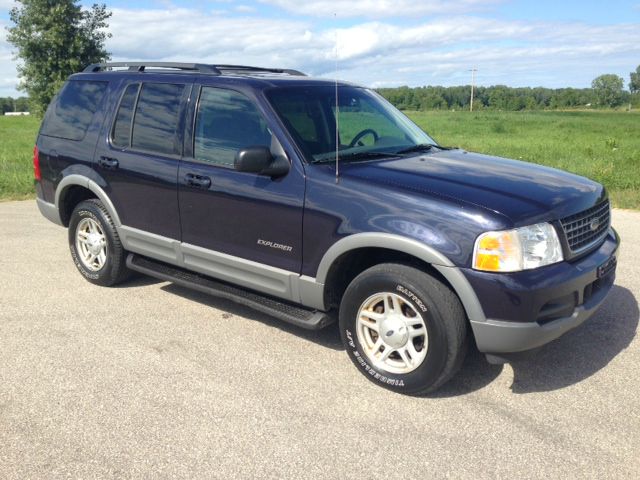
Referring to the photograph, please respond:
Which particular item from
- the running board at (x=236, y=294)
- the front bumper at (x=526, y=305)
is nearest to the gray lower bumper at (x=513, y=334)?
the front bumper at (x=526, y=305)

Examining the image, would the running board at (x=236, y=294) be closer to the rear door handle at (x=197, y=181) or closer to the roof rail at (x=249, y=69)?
the rear door handle at (x=197, y=181)

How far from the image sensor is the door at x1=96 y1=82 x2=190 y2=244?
4789 mm

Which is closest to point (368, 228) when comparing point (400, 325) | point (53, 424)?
point (400, 325)

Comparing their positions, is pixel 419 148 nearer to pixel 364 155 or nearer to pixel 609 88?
pixel 364 155

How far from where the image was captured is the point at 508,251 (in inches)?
131

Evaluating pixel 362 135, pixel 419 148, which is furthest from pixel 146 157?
pixel 419 148

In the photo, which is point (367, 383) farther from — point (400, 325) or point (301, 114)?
point (301, 114)

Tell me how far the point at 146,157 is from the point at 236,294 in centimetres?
135

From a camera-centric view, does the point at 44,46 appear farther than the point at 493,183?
Yes

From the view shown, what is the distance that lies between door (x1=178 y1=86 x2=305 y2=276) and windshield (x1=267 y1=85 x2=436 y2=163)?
0.19 m

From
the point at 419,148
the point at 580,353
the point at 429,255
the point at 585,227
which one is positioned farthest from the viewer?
the point at 419,148

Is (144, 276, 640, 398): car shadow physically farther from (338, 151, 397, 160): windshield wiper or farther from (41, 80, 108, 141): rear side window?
(41, 80, 108, 141): rear side window

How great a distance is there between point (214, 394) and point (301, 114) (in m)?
1.99

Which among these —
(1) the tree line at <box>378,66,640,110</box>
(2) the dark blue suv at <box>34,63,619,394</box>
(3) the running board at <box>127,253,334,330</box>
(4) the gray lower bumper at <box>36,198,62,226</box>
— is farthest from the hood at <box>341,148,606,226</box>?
→ (1) the tree line at <box>378,66,640,110</box>
